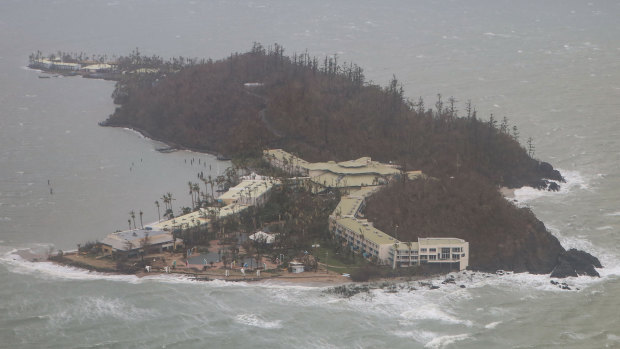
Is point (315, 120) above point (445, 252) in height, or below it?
above

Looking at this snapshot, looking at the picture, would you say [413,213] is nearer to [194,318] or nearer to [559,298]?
[559,298]

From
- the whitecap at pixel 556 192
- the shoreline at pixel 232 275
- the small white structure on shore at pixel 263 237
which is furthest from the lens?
the whitecap at pixel 556 192

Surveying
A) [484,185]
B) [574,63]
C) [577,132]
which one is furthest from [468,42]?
[484,185]

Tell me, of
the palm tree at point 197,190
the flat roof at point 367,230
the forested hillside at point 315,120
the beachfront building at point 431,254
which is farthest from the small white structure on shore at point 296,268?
the forested hillside at point 315,120

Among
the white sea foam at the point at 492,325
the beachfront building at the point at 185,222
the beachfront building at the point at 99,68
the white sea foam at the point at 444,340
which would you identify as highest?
the beachfront building at the point at 99,68

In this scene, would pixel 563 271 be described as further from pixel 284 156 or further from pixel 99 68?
pixel 99 68

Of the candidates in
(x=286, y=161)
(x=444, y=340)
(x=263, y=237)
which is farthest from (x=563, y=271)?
(x=286, y=161)

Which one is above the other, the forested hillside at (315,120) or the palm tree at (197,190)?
the forested hillside at (315,120)

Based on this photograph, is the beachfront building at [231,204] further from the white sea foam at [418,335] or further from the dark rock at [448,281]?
the white sea foam at [418,335]
